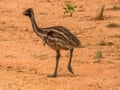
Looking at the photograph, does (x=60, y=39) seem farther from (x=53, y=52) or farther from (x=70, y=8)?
(x=70, y=8)

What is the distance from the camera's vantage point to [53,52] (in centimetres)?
1530

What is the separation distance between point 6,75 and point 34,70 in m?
0.92

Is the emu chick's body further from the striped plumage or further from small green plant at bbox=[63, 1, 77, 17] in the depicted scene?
small green plant at bbox=[63, 1, 77, 17]

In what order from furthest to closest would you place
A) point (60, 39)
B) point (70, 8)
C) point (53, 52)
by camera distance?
point (70, 8)
point (53, 52)
point (60, 39)

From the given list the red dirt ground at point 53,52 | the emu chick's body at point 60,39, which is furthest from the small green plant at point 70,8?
the emu chick's body at point 60,39

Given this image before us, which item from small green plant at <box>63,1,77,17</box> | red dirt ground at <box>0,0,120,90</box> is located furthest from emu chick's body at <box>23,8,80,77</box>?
small green plant at <box>63,1,77,17</box>

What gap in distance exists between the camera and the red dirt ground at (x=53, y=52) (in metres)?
11.8

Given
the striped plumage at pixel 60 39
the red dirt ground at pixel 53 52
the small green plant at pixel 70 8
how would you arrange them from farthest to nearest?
1. the small green plant at pixel 70 8
2. the striped plumage at pixel 60 39
3. the red dirt ground at pixel 53 52

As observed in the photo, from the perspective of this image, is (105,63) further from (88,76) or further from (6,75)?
(6,75)

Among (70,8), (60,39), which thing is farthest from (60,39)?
(70,8)

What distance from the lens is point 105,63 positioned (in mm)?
13742

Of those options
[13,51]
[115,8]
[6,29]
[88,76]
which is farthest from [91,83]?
[115,8]

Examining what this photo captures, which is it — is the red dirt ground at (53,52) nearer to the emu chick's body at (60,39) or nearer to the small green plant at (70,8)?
the small green plant at (70,8)

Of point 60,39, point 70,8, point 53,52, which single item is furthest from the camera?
point 70,8
